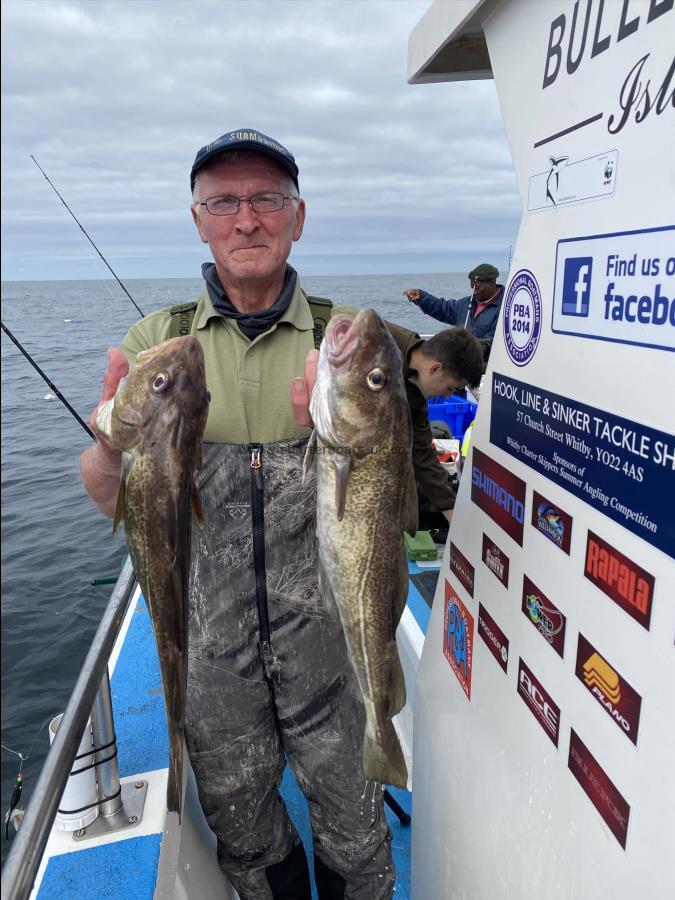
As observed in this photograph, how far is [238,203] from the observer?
8.16 feet

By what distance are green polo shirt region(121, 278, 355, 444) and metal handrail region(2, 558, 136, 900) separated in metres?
0.95

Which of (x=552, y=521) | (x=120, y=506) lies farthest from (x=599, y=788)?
(x=120, y=506)

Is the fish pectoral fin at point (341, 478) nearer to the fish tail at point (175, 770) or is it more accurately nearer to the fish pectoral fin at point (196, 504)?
the fish pectoral fin at point (196, 504)

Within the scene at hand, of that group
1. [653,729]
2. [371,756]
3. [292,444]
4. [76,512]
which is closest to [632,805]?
[653,729]

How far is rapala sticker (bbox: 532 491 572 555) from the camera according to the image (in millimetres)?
1652

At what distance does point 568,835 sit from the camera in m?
1.65

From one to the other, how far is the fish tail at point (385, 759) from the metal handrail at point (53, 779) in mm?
1045

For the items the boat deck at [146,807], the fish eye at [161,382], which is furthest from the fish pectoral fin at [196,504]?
the boat deck at [146,807]

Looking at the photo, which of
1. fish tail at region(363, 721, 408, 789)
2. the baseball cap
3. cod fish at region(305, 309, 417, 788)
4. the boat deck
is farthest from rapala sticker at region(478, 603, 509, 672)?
the baseball cap

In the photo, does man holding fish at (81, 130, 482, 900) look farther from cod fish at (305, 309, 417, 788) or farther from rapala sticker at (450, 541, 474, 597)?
rapala sticker at (450, 541, 474, 597)

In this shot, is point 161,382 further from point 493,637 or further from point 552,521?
point 493,637

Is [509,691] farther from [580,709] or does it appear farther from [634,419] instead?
[634,419]

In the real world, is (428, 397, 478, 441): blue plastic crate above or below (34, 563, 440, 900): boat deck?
above

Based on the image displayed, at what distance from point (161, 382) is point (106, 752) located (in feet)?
6.03
